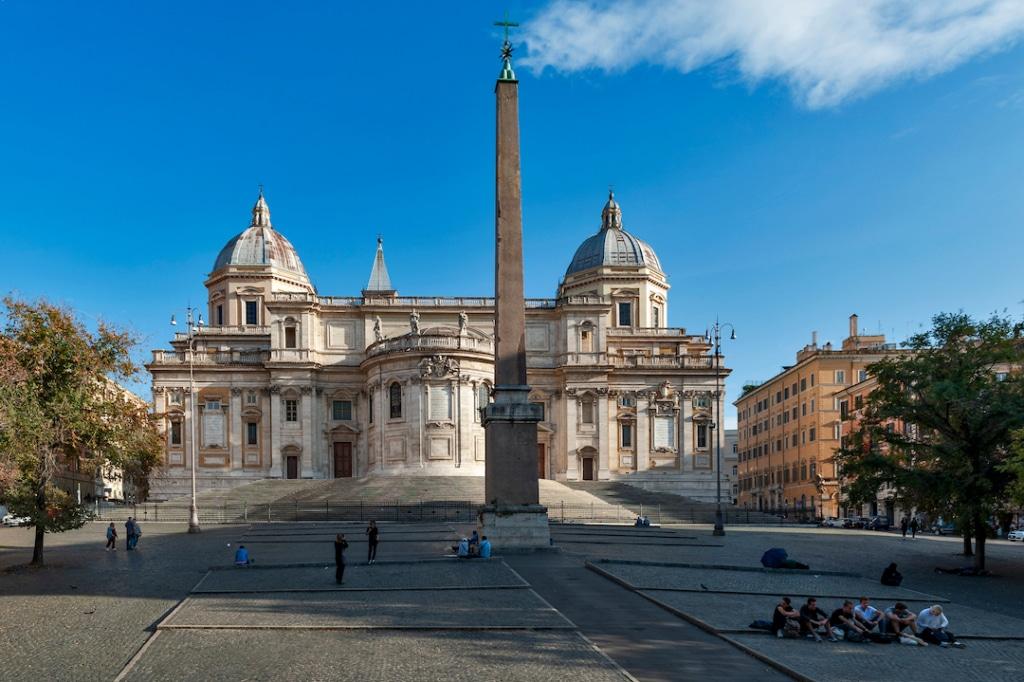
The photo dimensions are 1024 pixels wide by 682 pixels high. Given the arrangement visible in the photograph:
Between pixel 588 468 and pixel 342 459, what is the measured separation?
58.3 feet

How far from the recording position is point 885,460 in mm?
31438

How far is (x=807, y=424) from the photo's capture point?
76.4m

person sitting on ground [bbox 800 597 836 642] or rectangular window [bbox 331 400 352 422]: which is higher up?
rectangular window [bbox 331 400 352 422]

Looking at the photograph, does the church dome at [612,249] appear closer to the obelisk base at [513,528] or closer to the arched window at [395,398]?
the arched window at [395,398]

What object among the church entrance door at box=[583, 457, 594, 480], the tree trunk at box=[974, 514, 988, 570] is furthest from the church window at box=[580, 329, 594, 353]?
the tree trunk at box=[974, 514, 988, 570]

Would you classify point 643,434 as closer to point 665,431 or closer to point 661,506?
point 665,431

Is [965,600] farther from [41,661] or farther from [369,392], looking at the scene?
[369,392]

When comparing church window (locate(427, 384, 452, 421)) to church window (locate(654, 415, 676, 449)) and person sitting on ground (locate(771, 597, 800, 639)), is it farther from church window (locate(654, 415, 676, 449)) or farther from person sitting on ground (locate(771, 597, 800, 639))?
person sitting on ground (locate(771, 597, 800, 639))

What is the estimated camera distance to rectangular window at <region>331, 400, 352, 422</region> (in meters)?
71.9

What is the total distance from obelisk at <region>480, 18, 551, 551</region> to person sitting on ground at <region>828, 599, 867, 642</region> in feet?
42.9

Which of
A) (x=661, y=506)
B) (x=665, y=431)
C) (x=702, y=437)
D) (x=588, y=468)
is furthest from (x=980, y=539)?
(x=702, y=437)

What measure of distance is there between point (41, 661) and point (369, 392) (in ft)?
182

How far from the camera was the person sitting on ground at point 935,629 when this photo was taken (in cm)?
1669

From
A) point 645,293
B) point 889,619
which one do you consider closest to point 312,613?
point 889,619
